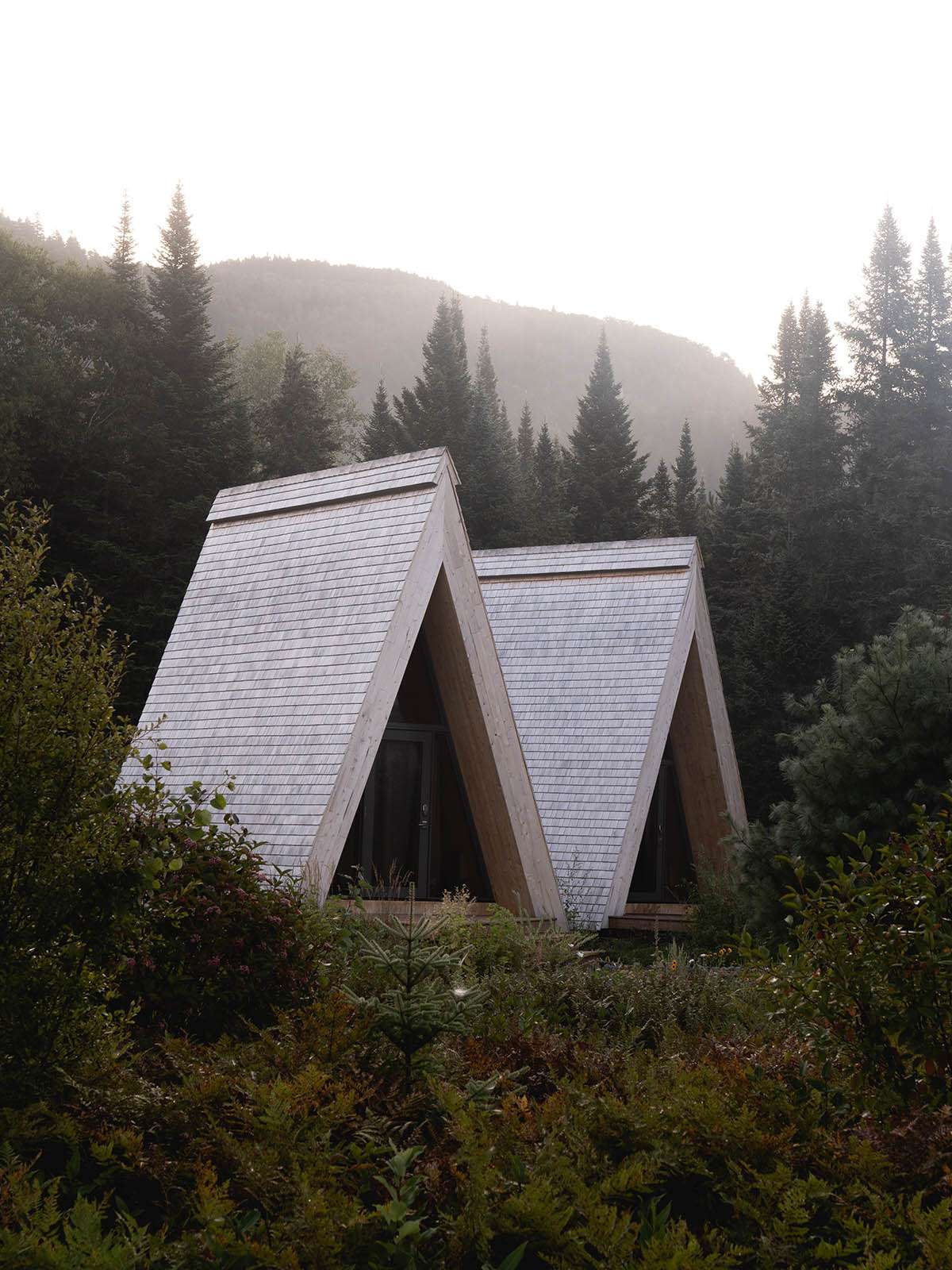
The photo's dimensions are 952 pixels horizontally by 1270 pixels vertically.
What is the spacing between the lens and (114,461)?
30359 mm

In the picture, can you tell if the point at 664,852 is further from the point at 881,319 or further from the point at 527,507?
the point at 527,507

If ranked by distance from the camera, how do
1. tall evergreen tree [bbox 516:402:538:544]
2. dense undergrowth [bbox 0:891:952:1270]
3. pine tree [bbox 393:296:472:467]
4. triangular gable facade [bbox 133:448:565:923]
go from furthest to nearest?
pine tree [bbox 393:296:472:467] → tall evergreen tree [bbox 516:402:538:544] → triangular gable facade [bbox 133:448:565:923] → dense undergrowth [bbox 0:891:952:1270]

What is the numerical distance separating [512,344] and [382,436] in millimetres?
64122

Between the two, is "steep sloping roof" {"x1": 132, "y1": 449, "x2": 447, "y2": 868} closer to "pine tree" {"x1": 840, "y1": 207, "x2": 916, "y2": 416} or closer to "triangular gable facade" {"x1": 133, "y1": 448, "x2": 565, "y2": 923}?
"triangular gable facade" {"x1": 133, "y1": 448, "x2": 565, "y2": 923}

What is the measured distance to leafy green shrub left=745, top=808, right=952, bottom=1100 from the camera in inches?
158

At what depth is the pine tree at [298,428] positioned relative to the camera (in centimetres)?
3844

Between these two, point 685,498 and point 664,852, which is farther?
point 685,498

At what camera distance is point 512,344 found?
10562 centimetres

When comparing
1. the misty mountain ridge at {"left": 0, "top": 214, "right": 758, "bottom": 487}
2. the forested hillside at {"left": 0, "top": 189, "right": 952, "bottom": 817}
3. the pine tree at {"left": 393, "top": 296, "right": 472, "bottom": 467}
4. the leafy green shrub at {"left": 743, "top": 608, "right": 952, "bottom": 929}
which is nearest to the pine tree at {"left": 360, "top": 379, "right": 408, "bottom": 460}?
the forested hillside at {"left": 0, "top": 189, "right": 952, "bottom": 817}

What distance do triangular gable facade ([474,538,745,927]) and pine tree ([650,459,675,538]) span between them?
25.4m

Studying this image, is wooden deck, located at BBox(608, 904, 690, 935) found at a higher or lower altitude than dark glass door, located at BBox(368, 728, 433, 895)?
lower

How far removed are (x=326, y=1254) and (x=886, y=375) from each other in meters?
33.8

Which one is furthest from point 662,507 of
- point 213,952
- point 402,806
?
point 213,952

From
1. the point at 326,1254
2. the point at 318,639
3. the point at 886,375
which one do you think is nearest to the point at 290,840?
the point at 318,639
